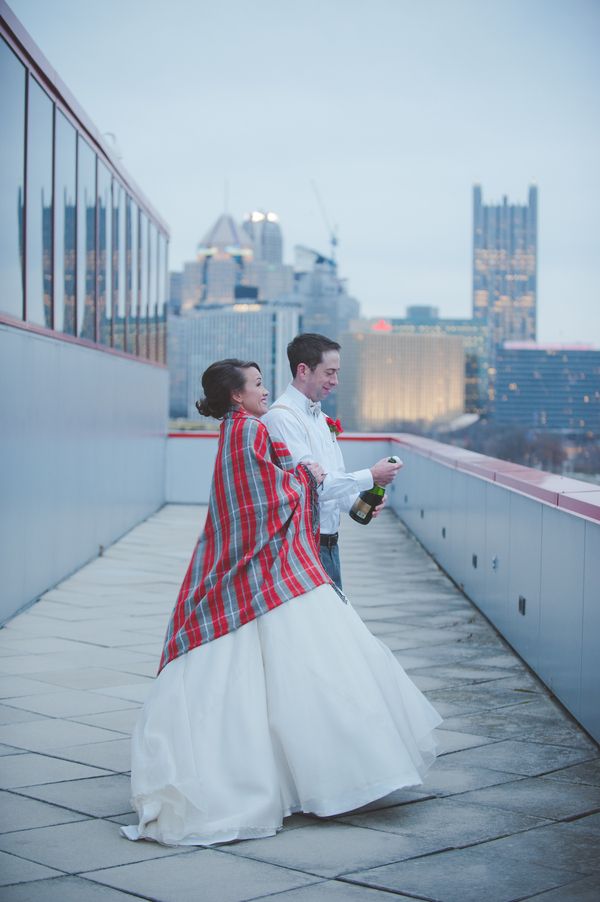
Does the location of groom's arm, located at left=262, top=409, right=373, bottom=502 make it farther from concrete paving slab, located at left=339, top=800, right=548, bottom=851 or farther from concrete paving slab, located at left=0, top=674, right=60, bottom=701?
concrete paving slab, located at left=0, top=674, right=60, bottom=701

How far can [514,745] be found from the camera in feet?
16.3

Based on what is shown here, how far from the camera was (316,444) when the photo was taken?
4.58m

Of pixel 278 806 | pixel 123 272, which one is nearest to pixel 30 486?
pixel 278 806

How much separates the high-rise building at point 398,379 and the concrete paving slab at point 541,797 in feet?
534

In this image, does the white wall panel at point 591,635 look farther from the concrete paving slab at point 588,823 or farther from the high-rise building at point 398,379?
the high-rise building at point 398,379

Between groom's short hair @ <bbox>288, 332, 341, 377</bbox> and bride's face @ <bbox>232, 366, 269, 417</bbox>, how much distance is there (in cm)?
43

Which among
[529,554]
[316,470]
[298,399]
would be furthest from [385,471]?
[529,554]

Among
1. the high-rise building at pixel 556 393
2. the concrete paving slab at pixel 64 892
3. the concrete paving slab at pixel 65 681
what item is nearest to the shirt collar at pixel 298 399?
the concrete paving slab at pixel 64 892

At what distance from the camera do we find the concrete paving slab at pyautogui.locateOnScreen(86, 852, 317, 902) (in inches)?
129

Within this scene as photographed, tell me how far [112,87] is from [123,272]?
2186mm

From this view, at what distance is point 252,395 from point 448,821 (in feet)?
5.11

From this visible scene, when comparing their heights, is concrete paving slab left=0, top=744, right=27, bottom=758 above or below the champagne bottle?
below

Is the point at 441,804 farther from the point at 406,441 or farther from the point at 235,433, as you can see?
the point at 406,441

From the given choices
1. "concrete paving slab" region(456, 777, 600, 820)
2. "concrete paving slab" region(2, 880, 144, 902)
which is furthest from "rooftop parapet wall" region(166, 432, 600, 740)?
"concrete paving slab" region(2, 880, 144, 902)
